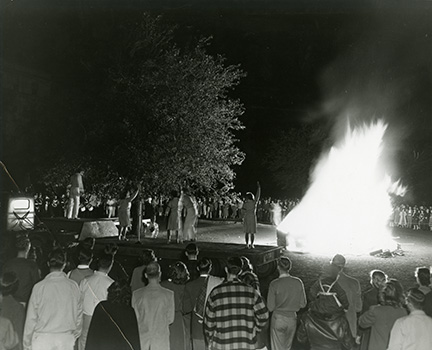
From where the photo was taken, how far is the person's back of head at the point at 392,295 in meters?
5.04

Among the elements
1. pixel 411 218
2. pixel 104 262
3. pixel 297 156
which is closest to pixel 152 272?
pixel 104 262

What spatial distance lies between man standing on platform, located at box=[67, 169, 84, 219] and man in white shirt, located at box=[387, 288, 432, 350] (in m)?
15.0

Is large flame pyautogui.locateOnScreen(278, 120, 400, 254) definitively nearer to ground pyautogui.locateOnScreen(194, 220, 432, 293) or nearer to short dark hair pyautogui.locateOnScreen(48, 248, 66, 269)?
ground pyautogui.locateOnScreen(194, 220, 432, 293)

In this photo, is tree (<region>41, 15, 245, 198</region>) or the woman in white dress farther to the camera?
tree (<region>41, 15, 245, 198</region>)

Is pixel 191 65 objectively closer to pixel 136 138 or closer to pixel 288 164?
pixel 136 138

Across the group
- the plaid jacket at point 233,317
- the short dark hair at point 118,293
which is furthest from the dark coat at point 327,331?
the short dark hair at point 118,293

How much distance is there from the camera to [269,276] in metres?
13.5

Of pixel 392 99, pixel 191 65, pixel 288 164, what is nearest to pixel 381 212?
pixel 191 65

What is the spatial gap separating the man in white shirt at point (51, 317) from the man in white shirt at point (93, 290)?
51 cm

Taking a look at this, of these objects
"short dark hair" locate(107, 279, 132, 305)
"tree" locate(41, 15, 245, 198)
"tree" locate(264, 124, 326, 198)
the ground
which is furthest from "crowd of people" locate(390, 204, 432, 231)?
"short dark hair" locate(107, 279, 132, 305)

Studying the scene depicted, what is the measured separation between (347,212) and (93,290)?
17.5m

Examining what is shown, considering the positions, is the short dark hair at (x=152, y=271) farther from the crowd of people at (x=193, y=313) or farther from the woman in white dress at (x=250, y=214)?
the woman in white dress at (x=250, y=214)

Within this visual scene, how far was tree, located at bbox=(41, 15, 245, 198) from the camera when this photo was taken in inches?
717

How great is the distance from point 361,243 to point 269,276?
745 centimetres
